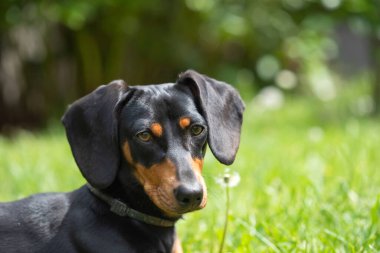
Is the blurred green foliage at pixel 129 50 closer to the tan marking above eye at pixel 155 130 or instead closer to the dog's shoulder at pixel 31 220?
the dog's shoulder at pixel 31 220

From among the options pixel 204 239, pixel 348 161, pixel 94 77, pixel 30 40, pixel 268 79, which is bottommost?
pixel 268 79

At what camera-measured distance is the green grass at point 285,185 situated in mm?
3424

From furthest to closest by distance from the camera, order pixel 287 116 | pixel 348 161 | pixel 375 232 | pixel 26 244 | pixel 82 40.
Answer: pixel 82 40, pixel 287 116, pixel 348 161, pixel 375 232, pixel 26 244

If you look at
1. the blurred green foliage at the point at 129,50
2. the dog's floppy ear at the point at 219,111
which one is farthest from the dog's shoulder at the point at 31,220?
the blurred green foliage at the point at 129,50

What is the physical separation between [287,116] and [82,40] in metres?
3.74

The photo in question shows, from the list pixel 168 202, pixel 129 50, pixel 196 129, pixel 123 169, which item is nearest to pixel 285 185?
pixel 196 129

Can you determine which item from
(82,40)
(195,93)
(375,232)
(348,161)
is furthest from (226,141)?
(82,40)

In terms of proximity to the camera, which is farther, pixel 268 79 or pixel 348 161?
pixel 268 79

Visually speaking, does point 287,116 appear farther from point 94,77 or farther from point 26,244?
point 26,244

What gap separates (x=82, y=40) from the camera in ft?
34.9

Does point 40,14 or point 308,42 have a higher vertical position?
point 40,14

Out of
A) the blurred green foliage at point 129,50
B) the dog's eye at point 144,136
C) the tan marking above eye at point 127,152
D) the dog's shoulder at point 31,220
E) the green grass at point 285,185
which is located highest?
the dog's eye at point 144,136

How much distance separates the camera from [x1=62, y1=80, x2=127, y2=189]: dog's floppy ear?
2926 millimetres

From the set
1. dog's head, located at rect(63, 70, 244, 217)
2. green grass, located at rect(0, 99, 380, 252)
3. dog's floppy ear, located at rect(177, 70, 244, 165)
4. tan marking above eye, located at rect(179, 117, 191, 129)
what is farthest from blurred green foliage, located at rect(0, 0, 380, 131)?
tan marking above eye, located at rect(179, 117, 191, 129)
